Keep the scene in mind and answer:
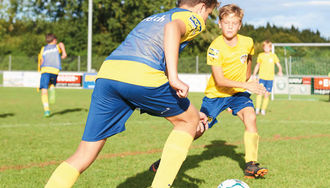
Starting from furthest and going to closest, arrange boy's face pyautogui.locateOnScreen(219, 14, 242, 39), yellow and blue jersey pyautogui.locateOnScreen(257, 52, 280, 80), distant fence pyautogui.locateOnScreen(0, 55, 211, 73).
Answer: distant fence pyautogui.locateOnScreen(0, 55, 211, 73) → yellow and blue jersey pyautogui.locateOnScreen(257, 52, 280, 80) → boy's face pyautogui.locateOnScreen(219, 14, 242, 39)

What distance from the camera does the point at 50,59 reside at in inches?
397

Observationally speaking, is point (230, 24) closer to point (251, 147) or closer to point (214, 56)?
point (214, 56)

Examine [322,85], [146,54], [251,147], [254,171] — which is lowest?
[254,171]

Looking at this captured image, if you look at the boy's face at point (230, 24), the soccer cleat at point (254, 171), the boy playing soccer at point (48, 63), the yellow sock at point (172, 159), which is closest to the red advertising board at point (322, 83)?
the boy playing soccer at point (48, 63)

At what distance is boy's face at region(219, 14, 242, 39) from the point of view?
457 centimetres

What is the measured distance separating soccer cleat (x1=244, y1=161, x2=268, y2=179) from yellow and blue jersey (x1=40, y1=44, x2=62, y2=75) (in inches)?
279

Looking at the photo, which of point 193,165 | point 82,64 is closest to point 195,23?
point 193,165

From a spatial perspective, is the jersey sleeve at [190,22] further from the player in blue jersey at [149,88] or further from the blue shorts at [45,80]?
the blue shorts at [45,80]

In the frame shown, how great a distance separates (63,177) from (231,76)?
2732 mm

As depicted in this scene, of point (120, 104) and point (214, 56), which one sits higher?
point (214, 56)

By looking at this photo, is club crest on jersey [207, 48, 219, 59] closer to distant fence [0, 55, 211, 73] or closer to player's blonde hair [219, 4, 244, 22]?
player's blonde hair [219, 4, 244, 22]

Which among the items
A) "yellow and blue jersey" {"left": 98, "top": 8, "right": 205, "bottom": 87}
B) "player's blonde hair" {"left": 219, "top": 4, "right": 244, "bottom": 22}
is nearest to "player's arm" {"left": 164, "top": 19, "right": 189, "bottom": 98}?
"yellow and blue jersey" {"left": 98, "top": 8, "right": 205, "bottom": 87}

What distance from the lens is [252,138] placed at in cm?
453

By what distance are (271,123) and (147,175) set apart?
5.74 metres
